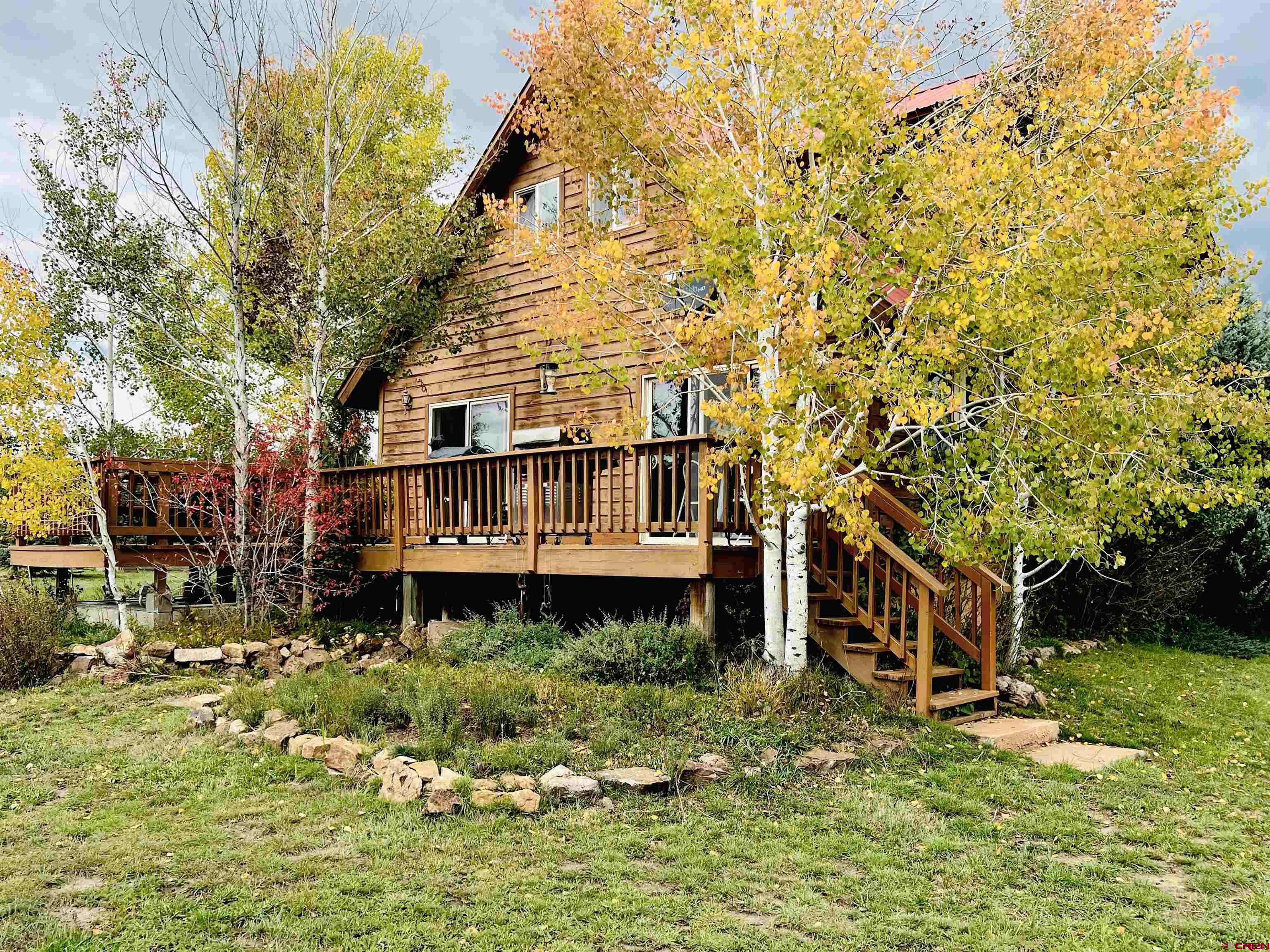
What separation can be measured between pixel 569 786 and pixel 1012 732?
3.82 meters

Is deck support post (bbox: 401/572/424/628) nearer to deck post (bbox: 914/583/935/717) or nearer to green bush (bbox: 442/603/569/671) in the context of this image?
green bush (bbox: 442/603/569/671)

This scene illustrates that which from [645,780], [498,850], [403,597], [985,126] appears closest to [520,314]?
[403,597]

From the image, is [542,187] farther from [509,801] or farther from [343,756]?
[509,801]

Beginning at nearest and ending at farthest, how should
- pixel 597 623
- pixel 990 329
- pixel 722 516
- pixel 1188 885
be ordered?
pixel 1188 885 → pixel 990 329 → pixel 722 516 → pixel 597 623

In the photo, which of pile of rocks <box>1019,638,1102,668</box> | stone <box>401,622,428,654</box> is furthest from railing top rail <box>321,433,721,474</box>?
pile of rocks <box>1019,638,1102,668</box>

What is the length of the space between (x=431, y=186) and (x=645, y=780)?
1918 centimetres

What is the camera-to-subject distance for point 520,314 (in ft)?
41.9

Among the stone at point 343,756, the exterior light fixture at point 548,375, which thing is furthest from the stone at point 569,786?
the exterior light fixture at point 548,375

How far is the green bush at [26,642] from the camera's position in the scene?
8.77 m

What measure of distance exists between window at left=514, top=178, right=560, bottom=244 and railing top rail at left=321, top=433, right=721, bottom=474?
3.32m

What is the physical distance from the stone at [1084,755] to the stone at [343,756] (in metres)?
4.80

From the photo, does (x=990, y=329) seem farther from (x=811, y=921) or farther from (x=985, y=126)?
(x=811, y=921)

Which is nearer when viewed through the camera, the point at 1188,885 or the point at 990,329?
the point at 1188,885

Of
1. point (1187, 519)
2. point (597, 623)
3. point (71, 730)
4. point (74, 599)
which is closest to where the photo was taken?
point (71, 730)
